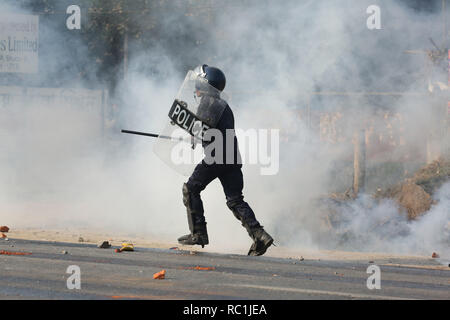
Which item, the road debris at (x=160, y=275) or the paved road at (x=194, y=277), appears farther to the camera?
the road debris at (x=160, y=275)

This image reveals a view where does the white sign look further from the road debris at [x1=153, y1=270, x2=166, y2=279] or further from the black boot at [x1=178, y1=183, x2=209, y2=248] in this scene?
the road debris at [x1=153, y1=270, x2=166, y2=279]

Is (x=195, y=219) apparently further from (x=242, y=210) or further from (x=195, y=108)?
(x=195, y=108)

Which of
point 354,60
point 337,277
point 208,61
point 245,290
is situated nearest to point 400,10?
point 354,60

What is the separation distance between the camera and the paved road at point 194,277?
212 inches

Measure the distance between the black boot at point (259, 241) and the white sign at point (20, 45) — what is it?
38.6 ft

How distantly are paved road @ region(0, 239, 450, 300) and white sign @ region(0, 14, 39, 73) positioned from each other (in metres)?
10.9

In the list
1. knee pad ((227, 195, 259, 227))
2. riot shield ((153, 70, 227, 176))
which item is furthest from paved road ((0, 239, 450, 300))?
riot shield ((153, 70, 227, 176))

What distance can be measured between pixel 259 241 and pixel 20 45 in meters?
12.3

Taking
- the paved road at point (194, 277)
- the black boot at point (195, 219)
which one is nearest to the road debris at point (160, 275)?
the paved road at point (194, 277)

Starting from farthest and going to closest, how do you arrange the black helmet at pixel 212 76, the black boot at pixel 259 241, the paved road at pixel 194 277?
the black helmet at pixel 212 76
the black boot at pixel 259 241
the paved road at pixel 194 277

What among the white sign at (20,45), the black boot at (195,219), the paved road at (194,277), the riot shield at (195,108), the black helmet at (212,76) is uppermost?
the white sign at (20,45)

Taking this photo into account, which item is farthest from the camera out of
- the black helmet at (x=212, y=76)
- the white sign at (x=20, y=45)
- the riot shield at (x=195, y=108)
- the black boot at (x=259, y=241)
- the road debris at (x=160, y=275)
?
the white sign at (x=20, y=45)

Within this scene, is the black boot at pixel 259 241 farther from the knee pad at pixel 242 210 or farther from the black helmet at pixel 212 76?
the black helmet at pixel 212 76

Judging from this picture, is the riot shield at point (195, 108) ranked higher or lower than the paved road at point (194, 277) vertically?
higher
